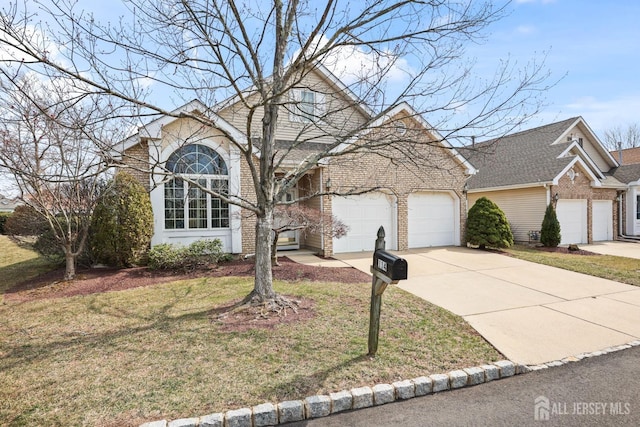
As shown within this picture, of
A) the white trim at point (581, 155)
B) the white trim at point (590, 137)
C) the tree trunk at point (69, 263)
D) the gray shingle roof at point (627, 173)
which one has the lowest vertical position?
the tree trunk at point (69, 263)

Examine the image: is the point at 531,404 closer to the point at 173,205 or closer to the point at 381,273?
the point at 381,273

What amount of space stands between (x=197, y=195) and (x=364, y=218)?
582cm

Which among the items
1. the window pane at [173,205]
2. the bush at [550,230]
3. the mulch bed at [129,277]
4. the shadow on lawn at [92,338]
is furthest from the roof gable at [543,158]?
the shadow on lawn at [92,338]

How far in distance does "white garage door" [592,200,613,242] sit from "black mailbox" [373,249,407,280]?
60.1 feet

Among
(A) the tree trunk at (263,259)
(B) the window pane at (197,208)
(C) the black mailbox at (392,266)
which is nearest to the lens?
(C) the black mailbox at (392,266)

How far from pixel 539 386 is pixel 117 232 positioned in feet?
30.4

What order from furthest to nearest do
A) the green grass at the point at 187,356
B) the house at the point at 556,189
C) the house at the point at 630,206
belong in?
the house at the point at 630,206 < the house at the point at 556,189 < the green grass at the point at 187,356

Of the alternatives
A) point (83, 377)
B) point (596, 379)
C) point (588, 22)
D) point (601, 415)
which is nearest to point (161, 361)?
point (83, 377)

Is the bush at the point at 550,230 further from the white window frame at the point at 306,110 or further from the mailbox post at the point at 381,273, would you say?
the mailbox post at the point at 381,273

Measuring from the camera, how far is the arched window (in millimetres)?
10508

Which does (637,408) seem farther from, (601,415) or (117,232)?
(117,232)

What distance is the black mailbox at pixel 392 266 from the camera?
3592 mm

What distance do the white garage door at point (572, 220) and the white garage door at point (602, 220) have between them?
1.15 metres

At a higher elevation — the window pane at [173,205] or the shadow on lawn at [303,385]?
the window pane at [173,205]
